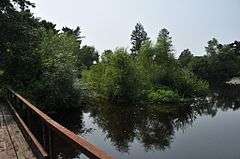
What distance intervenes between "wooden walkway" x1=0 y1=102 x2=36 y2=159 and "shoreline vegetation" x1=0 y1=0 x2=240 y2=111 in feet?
38.7

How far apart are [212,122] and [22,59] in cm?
1594

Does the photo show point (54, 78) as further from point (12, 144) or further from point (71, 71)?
point (12, 144)

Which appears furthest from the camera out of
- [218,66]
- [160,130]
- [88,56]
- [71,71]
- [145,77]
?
[88,56]

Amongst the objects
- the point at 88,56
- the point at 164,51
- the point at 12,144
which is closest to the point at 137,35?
the point at 88,56

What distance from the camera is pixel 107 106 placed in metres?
36.3

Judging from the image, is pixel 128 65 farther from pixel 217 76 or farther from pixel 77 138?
pixel 217 76

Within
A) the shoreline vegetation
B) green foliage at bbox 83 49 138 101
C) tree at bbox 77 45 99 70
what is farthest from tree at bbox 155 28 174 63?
tree at bbox 77 45 99 70

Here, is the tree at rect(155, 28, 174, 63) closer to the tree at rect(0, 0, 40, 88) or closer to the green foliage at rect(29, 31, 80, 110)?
the green foliage at rect(29, 31, 80, 110)

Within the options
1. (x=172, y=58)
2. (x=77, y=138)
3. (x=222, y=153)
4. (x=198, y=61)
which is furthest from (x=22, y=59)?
(x=198, y=61)

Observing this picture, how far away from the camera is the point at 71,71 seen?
2808cm

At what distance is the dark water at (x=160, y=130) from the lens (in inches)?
798

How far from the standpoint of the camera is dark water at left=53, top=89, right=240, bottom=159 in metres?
20.3

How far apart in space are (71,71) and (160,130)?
7.92 m

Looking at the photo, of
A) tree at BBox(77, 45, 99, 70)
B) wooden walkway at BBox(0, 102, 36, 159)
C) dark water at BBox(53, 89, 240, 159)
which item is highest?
tree at BBox(77, 45, 99, 70)
